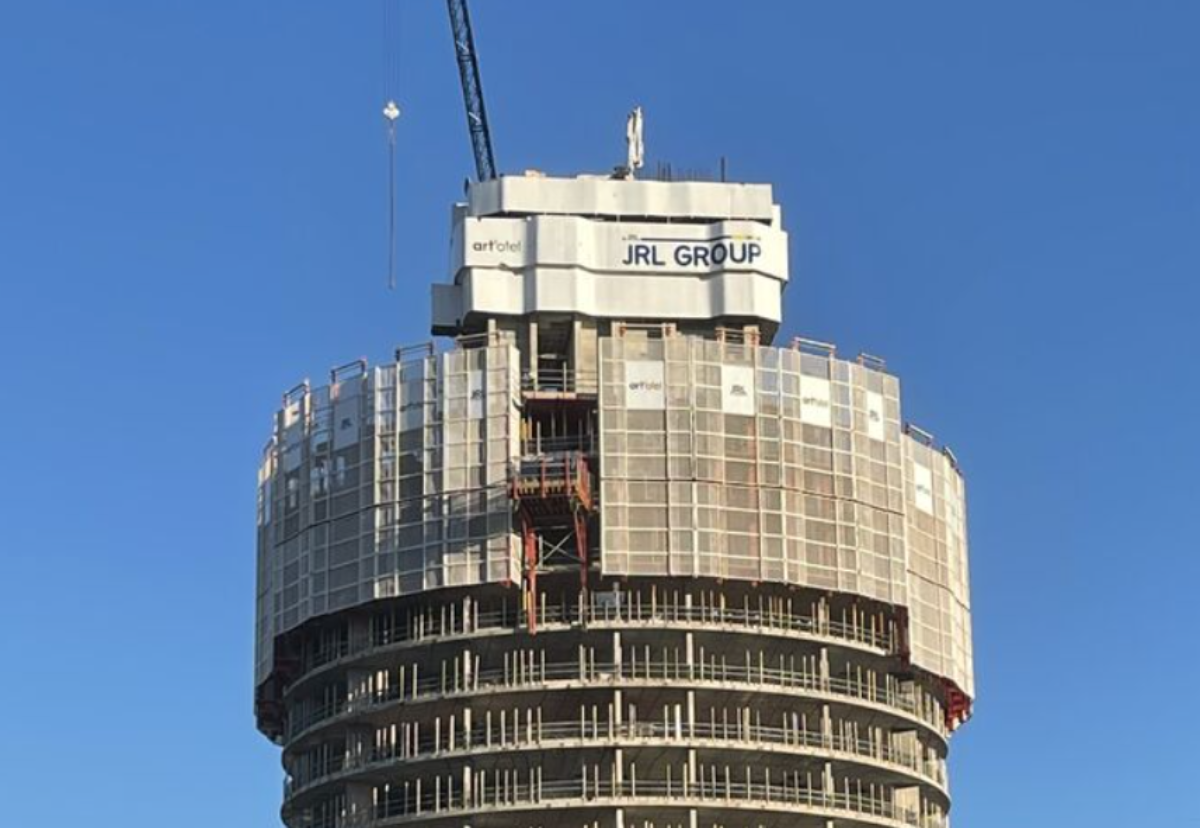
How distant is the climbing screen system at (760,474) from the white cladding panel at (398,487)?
561cm

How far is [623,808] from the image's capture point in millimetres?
125438

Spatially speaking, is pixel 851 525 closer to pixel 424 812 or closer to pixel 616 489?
pixel 616 489

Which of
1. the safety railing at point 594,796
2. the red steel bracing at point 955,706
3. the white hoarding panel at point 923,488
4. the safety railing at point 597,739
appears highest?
the white hoarding panel at point 923,488

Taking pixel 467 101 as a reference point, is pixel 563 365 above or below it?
below

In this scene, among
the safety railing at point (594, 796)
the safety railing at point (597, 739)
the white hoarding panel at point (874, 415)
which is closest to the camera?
the safety railing at point (594, 796)

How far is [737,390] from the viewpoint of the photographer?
13288 cm

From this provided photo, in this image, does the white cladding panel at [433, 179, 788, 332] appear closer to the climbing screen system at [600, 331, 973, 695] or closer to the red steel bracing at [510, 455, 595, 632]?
the climbing screen system at [600, 331, 973, 695]

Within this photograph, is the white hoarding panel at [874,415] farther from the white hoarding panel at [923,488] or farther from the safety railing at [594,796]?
the safety railing at [594,796]

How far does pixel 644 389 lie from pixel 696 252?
39.4 feet

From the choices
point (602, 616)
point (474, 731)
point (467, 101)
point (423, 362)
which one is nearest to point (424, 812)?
point (474, 731)

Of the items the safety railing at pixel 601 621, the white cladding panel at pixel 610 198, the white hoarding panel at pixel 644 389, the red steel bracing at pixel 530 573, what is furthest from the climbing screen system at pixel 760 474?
the white cladding panel at pixel 610 198

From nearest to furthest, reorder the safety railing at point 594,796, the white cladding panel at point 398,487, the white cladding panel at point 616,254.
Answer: the safety railing at point 594,796, the white cladding panel at point 398,487, the white cladding panel at point 616,254

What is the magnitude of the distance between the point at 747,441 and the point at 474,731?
2018 centimetres

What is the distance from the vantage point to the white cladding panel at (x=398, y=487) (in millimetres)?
129625
